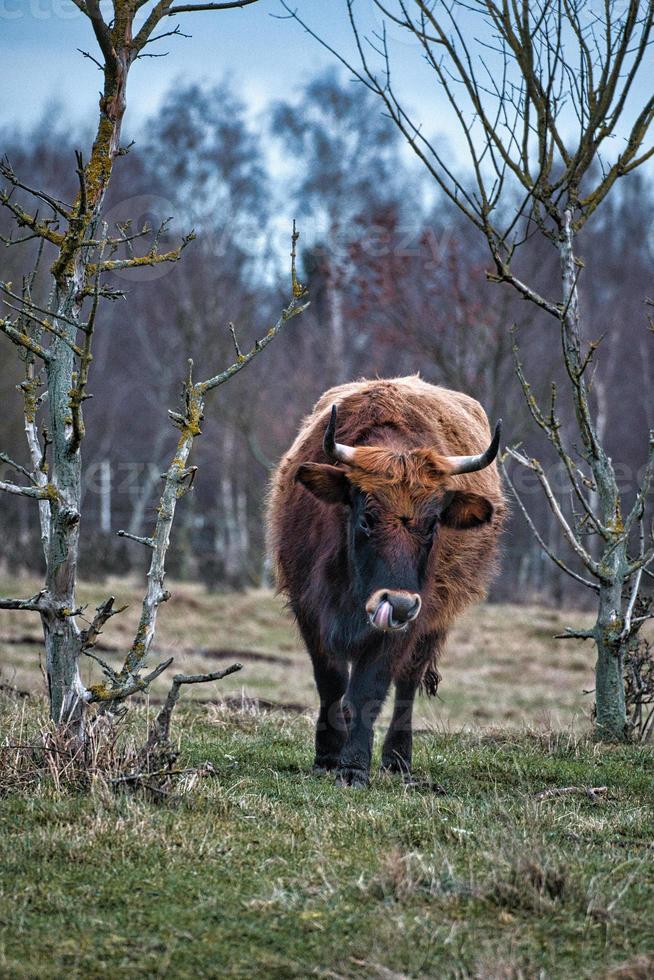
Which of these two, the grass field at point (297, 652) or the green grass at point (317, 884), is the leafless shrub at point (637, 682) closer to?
the green grass at point (317, 884)

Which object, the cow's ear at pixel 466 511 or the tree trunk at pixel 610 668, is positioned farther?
the tree trunk at pixel 610 668

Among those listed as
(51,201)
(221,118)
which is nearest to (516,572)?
(221,118)

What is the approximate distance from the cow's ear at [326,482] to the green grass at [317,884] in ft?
4.96

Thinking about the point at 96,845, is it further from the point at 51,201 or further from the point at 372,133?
the point at 372,133

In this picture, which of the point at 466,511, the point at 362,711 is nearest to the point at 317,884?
the point at 362,711

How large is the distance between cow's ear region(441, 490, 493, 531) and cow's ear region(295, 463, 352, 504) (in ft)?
1.83

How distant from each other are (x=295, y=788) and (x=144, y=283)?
2617 cm

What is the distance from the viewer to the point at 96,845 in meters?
3.62

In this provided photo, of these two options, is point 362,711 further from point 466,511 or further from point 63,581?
point 63,581

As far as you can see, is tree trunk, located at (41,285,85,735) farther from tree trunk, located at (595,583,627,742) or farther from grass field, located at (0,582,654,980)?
tree trunk, located at (595,583,627,742)

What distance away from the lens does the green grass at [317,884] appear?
9.59 ft

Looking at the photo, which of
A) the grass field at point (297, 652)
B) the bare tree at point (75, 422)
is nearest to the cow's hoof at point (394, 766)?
the bare tree at point (75, 422)

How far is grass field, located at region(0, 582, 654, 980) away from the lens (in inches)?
115

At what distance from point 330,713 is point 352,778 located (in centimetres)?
82
